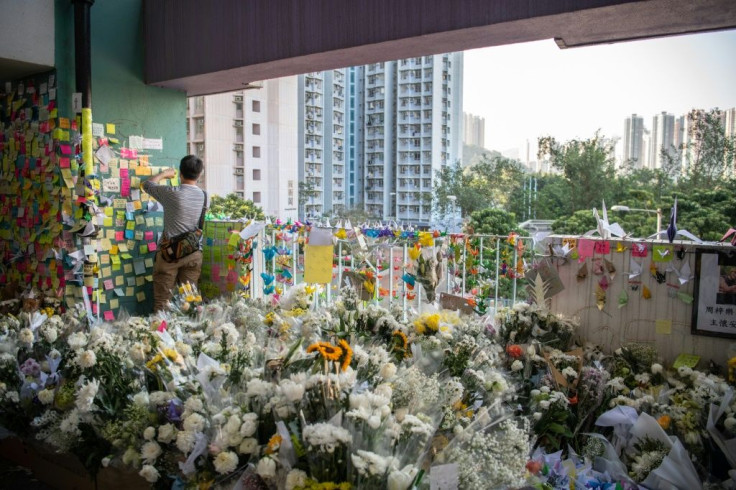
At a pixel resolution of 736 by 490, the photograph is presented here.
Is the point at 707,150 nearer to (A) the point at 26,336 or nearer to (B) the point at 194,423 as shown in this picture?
(A) the point at 26,336

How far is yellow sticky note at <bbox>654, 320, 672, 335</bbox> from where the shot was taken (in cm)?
289

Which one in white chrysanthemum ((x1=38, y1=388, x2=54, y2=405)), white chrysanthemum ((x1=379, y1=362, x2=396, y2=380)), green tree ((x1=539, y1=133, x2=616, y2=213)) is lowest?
white chrysanthemum ((x1=38, y1=388, x2=54, y2=405))

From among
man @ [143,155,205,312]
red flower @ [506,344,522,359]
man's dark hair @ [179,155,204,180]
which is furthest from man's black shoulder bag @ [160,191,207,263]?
red flower @ [506,344,522,359]

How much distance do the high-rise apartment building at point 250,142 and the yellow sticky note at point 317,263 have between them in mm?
29448

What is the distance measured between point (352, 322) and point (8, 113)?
12.1 feet

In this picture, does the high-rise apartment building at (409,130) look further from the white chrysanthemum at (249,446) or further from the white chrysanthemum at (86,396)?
the white chrysanthemum at (249,446)

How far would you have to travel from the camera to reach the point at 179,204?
159 inches

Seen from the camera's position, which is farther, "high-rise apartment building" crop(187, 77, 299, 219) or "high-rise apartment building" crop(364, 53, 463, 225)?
"high-rise apartment building" crop(364, 53, 463, 225)

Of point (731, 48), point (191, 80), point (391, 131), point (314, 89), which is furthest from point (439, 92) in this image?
point (191, 80)

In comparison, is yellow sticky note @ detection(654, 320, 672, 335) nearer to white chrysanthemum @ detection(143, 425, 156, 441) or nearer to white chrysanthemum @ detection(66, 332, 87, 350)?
white chrysanthemum @ detection(143, 425, 156, 441)

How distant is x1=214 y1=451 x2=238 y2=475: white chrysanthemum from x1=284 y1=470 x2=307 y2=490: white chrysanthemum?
19 cm

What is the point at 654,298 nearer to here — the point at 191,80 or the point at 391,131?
the point at 191,80

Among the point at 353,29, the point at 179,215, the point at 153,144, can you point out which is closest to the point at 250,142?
the point at 153,144

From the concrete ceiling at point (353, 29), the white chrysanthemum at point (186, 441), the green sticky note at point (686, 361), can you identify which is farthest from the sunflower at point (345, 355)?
the concrete ceiling at point (353, 29)
